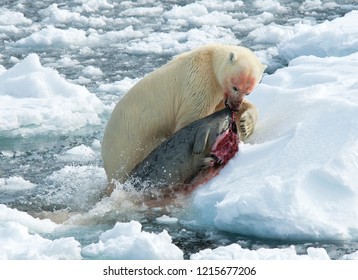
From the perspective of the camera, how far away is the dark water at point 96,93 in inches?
227

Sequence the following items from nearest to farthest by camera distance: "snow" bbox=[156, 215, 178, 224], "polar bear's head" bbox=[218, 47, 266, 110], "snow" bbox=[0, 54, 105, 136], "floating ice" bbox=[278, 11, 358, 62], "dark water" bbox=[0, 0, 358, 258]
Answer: "dark water" bbox=[0, 0, 358, 258] < "snow" bbox=[156, 215, 178, 224] < "polar bear's head" bbox=[218, 47, 266, 110] < "snow" bbox=[0, 54, 105, 136] < "floating ice" bbox=[278, 11, 358, 62]

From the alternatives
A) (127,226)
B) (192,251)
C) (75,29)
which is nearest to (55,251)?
(127,226)

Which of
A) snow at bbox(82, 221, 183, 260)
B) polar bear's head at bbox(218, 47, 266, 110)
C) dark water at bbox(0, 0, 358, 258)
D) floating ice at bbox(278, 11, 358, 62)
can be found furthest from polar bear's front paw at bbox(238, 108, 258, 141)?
floating ice at bbox(278, 11, 358, 62)

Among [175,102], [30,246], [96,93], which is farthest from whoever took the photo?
[96,93]

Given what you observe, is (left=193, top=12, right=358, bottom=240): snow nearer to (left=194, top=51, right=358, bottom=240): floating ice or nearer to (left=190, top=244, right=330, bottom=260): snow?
(left=194, top=51, right=358, bottom=240): floating ice

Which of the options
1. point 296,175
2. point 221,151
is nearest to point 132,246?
point 296,175

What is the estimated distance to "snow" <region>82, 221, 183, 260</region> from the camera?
5074 millimetres

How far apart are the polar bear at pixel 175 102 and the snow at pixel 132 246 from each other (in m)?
1.72

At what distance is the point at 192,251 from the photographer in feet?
18.1

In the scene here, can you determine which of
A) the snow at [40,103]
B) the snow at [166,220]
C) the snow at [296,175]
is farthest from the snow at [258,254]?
the snow at [40,103]

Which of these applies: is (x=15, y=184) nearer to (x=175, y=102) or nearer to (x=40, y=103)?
(x=175, y=102)

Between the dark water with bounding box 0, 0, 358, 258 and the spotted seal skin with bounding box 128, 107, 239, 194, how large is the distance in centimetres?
44

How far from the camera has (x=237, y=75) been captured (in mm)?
6551

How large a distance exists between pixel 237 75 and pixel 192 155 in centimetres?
68
